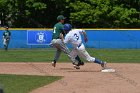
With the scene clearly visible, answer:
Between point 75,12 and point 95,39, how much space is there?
795 cm

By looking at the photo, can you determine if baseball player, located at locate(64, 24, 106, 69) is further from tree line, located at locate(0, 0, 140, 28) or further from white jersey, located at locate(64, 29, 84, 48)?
tree line, located at locate(0, 0, 140, 28)

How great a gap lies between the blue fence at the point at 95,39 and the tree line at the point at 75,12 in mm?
6419

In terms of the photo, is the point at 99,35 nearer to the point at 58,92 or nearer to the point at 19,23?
the point at 19,23

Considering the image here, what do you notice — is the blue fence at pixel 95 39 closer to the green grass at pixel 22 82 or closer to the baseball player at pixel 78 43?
the baseball player at pixel 78 43

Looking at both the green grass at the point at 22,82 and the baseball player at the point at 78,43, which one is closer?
the green grass at the point at 22,82

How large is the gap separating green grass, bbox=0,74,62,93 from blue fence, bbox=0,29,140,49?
→ 1033 inches

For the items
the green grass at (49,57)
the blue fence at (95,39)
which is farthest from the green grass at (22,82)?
the blue fence at (95,39)

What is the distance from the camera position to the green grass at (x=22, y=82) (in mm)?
11656

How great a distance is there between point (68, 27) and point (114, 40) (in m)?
24.2

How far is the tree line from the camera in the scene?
47.5 metres

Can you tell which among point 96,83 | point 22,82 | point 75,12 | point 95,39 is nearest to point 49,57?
point 22,82

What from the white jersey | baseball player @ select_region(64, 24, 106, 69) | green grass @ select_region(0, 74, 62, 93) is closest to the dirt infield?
green grass @ select_region(0, 74, 62, 93)

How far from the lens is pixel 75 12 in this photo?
48.2 metres

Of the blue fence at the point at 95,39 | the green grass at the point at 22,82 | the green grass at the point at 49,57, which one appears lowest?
the blue fence at the point at 95,39
